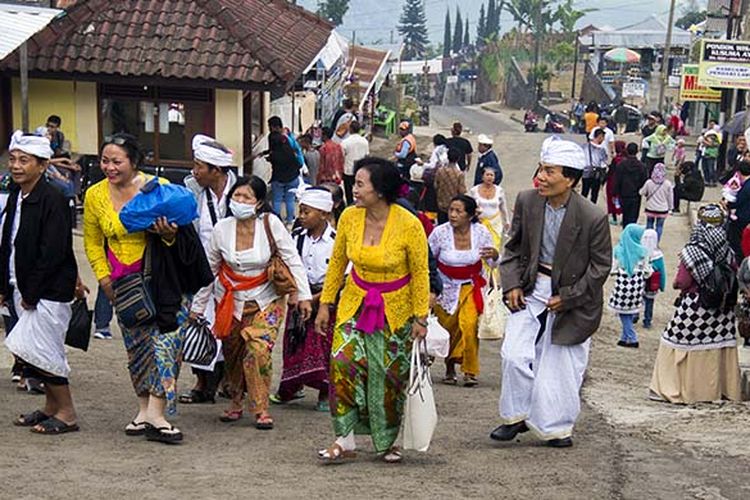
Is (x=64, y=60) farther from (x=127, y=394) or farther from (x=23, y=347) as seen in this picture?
(x=23, y=347)

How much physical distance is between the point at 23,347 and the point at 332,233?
2.52 metres

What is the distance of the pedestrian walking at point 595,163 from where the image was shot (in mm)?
23578

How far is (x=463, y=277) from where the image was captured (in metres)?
10.5

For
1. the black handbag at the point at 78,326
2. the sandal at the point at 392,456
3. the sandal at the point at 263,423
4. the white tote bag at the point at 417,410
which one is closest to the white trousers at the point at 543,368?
the white tote bag at the point at 417,410

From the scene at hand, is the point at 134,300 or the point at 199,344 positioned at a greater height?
the point at 134,300

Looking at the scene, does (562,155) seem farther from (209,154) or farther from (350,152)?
(350,152)

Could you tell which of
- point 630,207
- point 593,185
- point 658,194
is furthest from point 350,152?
point 593,185

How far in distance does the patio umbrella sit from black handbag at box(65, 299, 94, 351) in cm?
6677

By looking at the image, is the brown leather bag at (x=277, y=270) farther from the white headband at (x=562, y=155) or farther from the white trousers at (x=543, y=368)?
the white headband at (x=562, y=155)

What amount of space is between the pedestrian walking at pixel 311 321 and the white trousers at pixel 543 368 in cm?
156

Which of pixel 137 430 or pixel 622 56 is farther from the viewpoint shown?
pixel 622 56

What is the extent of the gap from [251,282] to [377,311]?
1.19 m

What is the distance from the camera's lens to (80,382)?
9.48 m

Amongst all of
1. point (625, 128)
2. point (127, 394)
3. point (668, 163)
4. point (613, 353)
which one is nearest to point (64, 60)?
point (613, 353)
